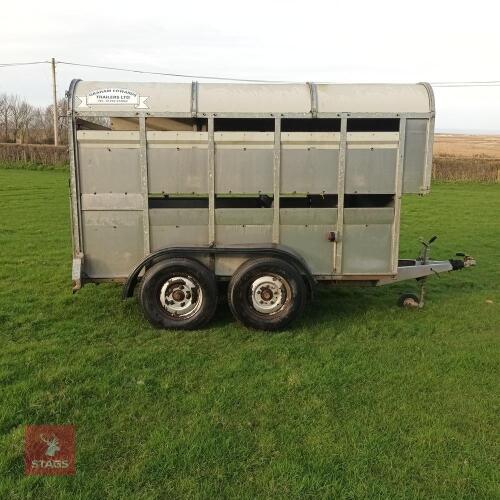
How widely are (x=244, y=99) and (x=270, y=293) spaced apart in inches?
92.2

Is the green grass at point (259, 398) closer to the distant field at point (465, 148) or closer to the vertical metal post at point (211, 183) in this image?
the vertical metal post at point (211, 183)

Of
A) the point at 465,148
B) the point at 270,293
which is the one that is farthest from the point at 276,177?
the point at 465,148

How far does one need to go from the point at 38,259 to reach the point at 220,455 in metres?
7.75

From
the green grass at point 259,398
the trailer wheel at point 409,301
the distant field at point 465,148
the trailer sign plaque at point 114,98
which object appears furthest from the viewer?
the distant field at point 465,148

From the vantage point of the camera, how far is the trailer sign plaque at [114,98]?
6168 mm

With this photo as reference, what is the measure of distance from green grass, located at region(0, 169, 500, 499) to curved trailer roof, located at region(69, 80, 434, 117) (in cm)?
264

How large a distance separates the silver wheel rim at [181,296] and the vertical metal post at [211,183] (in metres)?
0.56

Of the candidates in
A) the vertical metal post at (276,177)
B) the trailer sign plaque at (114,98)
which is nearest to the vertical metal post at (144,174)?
the trailer sign plaque at (114,98)

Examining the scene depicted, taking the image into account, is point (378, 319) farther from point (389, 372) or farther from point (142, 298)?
point (142, 298)

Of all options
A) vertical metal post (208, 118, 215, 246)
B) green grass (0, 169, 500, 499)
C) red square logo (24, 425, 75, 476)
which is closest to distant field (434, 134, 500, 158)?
green grass (0, 169, 500, 499)

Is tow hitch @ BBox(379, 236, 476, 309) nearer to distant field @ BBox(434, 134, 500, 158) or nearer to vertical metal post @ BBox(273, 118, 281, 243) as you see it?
vertical metal post @ BBox(273, 118, 281, 243)

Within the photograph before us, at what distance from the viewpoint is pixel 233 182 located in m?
6.43

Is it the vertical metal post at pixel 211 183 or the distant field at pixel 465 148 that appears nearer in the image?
the vertical metal post at pixel 211 183

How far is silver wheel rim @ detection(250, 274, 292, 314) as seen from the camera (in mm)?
6406
